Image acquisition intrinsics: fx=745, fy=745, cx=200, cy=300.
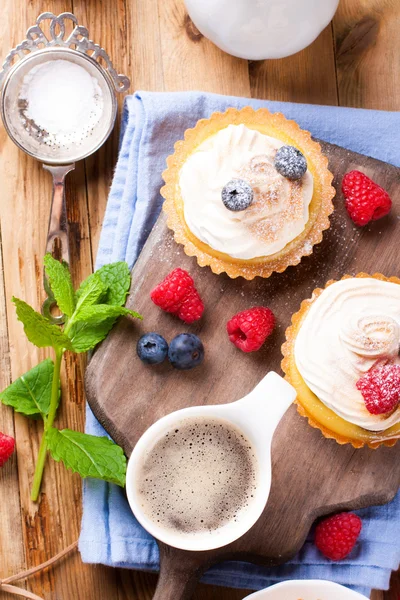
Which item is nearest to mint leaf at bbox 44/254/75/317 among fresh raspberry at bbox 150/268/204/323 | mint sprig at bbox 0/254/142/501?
mint sprig at bbox 0/254/142/501

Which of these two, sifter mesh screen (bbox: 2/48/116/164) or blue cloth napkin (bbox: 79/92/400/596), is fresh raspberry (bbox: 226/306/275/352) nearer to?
blue cloth napkin (bbox: 79/92/400/596)

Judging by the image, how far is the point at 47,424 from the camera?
92.0 inches

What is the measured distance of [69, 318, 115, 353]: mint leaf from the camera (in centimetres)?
223

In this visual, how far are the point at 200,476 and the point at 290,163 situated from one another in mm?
922

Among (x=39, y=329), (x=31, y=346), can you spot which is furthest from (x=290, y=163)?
(x=31, y=346)

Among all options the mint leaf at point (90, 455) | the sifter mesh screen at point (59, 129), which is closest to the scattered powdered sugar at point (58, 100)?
the sifter mesh screen at point (59, 129)

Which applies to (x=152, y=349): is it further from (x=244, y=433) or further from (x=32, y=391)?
(x=32, y=391)

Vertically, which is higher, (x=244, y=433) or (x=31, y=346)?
(x=31, y=346)

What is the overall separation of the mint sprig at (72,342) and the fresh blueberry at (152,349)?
81mm

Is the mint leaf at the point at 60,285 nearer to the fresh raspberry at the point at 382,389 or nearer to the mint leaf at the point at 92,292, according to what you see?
the mint leaf at the point at 92,292

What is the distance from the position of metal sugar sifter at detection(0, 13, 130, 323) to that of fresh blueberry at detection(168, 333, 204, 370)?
44cm

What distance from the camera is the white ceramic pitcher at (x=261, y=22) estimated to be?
208 centimetres

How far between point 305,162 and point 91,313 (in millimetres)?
753

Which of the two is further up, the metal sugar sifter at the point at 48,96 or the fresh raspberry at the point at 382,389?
the metal sugar sifter at the point at 48,96
